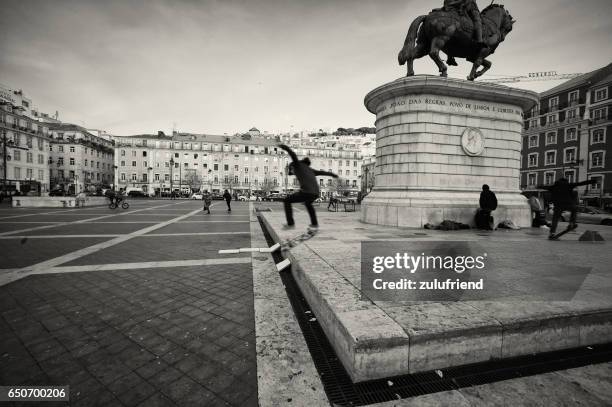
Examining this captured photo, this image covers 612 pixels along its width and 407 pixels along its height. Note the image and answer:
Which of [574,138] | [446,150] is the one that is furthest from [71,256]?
[574,138]

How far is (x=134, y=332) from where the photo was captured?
3301mm

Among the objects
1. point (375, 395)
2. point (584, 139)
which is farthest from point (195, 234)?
point (584, 139)

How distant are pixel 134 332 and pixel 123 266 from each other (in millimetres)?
3372

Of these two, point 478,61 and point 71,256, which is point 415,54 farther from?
point 71,256

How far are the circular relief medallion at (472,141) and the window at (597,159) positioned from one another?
42105 millimetres

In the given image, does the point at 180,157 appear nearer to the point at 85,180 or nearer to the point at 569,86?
the point at 85,180

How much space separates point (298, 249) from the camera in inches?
252

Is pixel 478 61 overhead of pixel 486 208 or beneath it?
overhead

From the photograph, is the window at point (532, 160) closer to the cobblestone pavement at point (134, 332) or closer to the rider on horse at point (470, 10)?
the rider on horse at point (470, 10)

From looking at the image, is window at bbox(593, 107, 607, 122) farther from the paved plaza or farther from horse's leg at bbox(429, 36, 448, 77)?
the paved plaza

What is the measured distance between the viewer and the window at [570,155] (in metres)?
41.2

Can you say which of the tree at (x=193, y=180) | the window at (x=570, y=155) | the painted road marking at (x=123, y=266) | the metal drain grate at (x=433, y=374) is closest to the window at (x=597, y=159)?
the window at (x=570, y=155)

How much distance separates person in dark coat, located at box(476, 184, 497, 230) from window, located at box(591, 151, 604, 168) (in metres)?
43.5

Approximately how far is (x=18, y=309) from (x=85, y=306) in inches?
34.6
